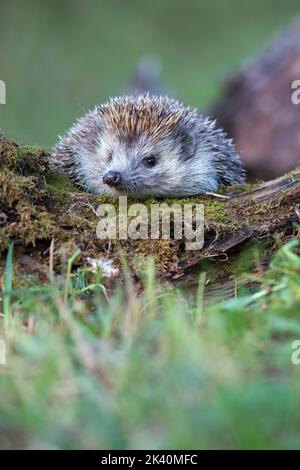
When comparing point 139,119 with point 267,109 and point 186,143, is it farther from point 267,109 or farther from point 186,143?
point 267,109

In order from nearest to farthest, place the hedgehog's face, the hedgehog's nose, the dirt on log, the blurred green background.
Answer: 1. the hedgehog's nose
2. the hedgehog's face
3. the dirt on log
4. the blurred green background

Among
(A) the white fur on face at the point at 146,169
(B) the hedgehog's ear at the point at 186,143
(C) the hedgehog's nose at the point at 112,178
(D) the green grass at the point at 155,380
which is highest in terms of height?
(B) the hedgehog's ear at the point at 186,143

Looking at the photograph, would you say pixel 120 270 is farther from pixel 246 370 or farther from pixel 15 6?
pixel 15 6

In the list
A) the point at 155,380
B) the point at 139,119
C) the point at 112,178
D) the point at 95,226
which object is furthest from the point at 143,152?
the point at 155,380

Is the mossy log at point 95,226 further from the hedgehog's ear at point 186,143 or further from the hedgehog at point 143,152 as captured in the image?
the hedgehog's ear at point 186,143

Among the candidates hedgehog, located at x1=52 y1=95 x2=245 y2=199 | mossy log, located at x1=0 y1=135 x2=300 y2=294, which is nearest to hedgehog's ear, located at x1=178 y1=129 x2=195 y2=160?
hedgehog, located at x1=52 y1=95 x2=245 y2=199

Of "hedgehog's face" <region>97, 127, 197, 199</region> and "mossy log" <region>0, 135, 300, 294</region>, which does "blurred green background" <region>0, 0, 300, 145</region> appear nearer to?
"hedgehog's face" <region>97, 127, 197, 199</region>

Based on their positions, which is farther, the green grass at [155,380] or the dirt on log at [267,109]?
the dirt on log at [267,109]

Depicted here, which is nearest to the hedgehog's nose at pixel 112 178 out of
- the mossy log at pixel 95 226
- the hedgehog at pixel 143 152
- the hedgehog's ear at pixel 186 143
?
the hedgehog at pixel 143 152
